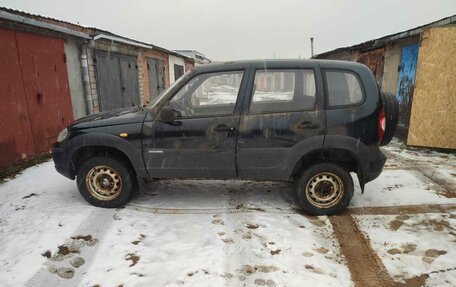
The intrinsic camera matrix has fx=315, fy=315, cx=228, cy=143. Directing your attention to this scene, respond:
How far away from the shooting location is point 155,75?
1525 centimetres

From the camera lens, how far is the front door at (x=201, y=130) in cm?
390

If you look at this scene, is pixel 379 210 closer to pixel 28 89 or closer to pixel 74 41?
pixel 28 89

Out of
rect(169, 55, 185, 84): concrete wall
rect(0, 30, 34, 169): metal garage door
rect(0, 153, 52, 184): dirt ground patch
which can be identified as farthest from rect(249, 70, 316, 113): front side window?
rect(169, 55, 185, 84): concrete wall

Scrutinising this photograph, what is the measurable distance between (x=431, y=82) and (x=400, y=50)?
2.74m

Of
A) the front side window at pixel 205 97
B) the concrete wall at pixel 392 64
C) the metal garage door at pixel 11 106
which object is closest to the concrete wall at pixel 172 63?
the concrete wall at pixel 392 64

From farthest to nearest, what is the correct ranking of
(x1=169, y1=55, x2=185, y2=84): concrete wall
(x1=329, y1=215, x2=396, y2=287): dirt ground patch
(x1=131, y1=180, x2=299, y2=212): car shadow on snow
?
1. (x1=169, y1=55, x2=185, y2=84): concrete wall
2. (x1=131, y1=180, x2=299, y2=212): car shadow on snow
3. (x1=329, y1=215, x2=396, y2=287): dirt ground patch

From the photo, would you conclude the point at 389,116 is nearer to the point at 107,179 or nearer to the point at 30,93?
the point at 107,179

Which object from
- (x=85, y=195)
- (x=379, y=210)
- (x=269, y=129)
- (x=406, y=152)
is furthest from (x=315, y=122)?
(x=406, y=152)

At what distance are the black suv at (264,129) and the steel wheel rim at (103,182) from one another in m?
0.10

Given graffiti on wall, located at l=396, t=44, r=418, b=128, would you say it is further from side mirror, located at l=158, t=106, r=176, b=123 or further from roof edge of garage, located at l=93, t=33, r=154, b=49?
roof edge of garage, located at l=93, t=33, r=154, b=49

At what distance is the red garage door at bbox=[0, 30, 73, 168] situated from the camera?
6004 millimetres

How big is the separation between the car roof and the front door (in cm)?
8

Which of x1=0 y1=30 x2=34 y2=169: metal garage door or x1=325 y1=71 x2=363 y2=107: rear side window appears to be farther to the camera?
x1=0 y1=30 x2=34 y2=169: metal garage door

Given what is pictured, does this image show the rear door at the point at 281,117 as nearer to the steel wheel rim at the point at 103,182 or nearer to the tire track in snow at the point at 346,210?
the tire track in snow at the point at 346,210
